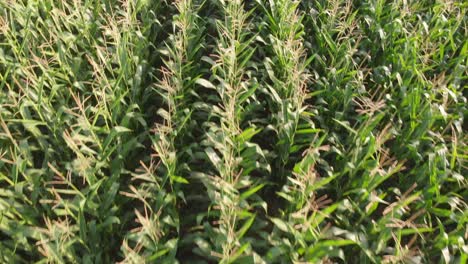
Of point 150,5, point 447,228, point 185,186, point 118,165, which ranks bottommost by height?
point 447,228

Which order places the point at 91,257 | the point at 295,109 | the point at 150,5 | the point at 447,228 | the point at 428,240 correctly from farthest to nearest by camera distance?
1. the point at 150,5
2. the point at 295,109
3. the point at 447,228
4. the point at 428,240
5. the point at 91,257

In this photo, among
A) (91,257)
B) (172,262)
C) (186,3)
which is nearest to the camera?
(172,262)

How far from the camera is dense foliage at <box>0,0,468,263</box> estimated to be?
94.3 inches

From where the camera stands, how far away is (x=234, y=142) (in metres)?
2.72

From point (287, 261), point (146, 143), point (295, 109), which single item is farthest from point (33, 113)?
point (287, 261)

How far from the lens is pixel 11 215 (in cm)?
246

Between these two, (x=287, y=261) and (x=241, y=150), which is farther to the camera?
(x=241, y=150)

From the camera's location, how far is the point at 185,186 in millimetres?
2883

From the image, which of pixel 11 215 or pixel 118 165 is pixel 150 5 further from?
pixel 11 215

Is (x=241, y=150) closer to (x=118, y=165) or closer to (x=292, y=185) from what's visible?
(x=292, y=185)

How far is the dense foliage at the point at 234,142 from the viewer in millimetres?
2396

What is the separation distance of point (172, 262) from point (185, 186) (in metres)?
0.68

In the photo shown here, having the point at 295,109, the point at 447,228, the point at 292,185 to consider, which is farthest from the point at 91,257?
the point at 447,228

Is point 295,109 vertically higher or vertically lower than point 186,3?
lower
